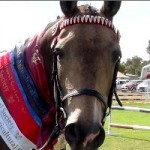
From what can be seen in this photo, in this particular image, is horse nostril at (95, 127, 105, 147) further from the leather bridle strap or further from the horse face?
the leather bridle strap

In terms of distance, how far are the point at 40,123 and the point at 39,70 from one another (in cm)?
48

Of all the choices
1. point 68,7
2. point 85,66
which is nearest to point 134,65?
point 68,7

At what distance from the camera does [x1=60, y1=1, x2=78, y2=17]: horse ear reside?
9.25 feet

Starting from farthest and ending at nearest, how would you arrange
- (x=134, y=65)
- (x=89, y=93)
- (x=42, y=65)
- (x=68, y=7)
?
(x=134, y=65), (x=42, y=65), (x=68, y=7), (x=89, y=93)

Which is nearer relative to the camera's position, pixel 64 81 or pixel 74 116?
pixel 74 116

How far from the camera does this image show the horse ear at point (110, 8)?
9.45 feet

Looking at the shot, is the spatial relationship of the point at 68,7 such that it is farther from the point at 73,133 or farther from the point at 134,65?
the point at 134,65

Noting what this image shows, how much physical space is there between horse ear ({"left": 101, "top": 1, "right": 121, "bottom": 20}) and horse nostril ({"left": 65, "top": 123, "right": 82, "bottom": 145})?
103 cm

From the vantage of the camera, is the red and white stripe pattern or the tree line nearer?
the red and white stripe pattern

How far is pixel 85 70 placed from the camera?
2555mm

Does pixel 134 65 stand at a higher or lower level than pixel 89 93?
lower

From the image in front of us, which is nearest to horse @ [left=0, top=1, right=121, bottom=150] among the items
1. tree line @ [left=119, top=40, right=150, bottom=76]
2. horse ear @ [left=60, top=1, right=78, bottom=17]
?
horse ear @ [left=60, top=1, right=78, bottom=17]

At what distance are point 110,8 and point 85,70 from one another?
0.67m

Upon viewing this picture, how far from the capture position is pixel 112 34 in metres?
2.81
